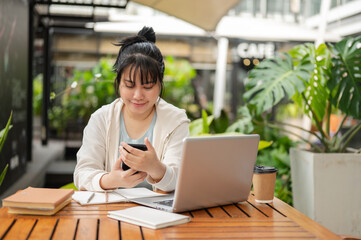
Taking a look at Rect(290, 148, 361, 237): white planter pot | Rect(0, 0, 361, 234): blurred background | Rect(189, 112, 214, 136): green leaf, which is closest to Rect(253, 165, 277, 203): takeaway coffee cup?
Rect(290, 148, 361, 237): white planter pot

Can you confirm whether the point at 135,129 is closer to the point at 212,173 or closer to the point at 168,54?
the point at 212,173

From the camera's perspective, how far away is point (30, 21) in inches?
249

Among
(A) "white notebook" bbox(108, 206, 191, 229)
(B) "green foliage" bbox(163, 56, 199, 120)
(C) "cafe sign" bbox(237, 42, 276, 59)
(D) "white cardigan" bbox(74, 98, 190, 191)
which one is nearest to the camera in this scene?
(A) "white notebook" bbox(108, 206, 191, 229)

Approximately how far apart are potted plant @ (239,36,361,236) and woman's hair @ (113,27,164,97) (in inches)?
64.9

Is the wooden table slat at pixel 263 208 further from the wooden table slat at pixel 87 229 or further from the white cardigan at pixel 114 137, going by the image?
the wooden table slat at pixel 87 229

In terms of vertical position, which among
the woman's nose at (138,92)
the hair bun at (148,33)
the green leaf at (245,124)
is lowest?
the green leaf at (245,124)

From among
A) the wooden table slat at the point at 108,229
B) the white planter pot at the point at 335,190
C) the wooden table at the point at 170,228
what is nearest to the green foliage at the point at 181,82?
the white planter pot at the point at 335,190

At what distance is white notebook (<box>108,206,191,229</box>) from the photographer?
4.68ft

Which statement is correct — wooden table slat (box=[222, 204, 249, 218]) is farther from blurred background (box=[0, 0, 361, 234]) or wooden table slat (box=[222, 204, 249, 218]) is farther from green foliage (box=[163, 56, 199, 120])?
green foliage (box=[163, 56, 199, 120])

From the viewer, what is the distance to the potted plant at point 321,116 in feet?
11.2

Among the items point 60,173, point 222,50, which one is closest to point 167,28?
point 222,50

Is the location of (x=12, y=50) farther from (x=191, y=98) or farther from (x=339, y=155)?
(x=191, y=98)

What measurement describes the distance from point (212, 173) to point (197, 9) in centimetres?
409

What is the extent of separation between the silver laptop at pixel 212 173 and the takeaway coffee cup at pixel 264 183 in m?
0.06
